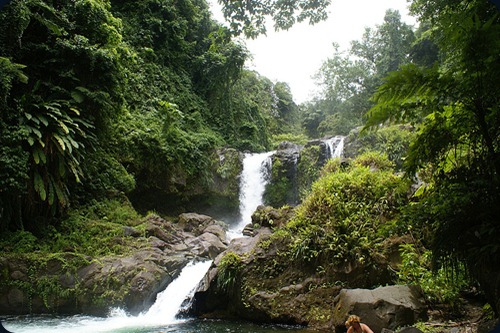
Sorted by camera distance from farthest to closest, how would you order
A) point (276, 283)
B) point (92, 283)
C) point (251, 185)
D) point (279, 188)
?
point (251, 185)
point (279, 188)
point (92, 283)
point (276, 283)

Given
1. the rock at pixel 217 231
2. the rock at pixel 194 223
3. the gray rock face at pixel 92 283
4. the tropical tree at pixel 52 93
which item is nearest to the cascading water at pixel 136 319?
the gray rock face at pixel 92 283

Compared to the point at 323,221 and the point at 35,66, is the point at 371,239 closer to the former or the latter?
the point at 323,221

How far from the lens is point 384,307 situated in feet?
16.4

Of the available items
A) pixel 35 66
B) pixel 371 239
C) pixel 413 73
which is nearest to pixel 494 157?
pixel 413 73

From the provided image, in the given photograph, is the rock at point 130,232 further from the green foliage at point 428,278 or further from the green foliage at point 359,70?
the green foliage at point 359,70

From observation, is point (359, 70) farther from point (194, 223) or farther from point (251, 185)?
point (194, 223)

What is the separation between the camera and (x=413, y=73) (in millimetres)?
3107

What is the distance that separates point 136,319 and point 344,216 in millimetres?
5313

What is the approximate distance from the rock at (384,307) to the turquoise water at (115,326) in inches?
39.6

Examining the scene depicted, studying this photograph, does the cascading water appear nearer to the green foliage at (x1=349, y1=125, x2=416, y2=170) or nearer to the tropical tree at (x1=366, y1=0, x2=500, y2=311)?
the tropical tree at (x1=366, y1=0, x2=500, y2=311)

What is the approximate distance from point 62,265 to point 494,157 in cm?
878

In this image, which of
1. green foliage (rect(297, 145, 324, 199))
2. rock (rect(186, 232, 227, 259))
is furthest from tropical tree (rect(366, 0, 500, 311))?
green foliage (rect(297, 145, 324, 199))

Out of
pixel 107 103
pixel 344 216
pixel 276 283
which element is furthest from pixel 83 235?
pixel 344 216

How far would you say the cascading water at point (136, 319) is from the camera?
6.43 m
